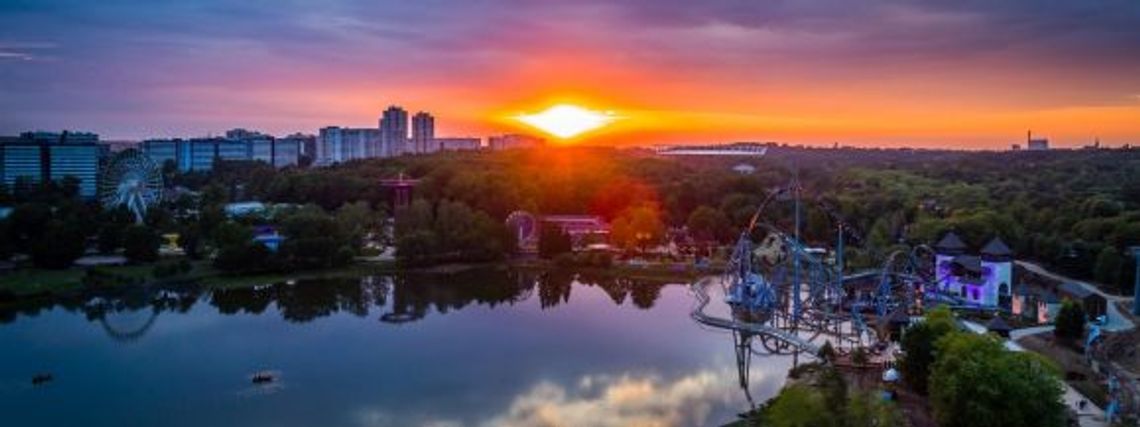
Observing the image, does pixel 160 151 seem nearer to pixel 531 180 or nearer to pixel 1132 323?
pixel 531 180

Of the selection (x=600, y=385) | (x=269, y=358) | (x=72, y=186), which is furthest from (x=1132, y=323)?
(x=72, y=186)

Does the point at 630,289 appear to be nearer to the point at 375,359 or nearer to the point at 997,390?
the point at 375,359

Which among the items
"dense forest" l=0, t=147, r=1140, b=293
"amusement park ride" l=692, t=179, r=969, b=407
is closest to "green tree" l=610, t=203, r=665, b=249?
"dense forest" l=0, t=147, r=1140, b=293

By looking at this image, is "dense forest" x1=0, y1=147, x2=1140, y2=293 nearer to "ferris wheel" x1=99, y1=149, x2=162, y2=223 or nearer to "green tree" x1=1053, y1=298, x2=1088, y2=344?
"ferris wheel" x1=99, y1=149, x2=162, y2=223

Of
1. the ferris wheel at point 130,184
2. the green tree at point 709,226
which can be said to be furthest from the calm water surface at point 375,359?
the ferris wheel at point 130,184

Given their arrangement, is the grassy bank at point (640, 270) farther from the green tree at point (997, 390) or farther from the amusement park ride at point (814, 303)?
the green tree at point (997, 390)
